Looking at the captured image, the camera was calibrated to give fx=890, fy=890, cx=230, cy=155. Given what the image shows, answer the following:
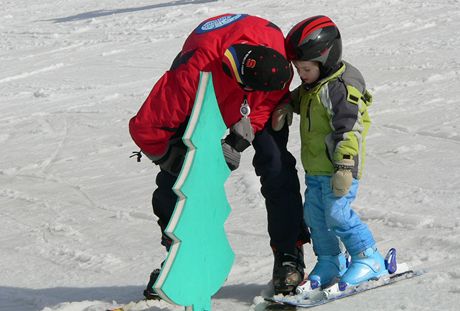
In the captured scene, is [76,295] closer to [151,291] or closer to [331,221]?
[151,291]

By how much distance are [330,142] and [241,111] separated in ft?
1.36

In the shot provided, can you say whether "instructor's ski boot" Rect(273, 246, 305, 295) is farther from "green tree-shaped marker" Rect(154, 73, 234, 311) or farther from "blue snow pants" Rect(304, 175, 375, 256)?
"green tree-shaped marker" Rect(154, 73, 234, 311)

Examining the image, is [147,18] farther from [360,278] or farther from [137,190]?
[360,278]

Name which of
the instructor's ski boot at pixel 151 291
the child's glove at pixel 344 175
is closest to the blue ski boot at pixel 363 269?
the child's glove at pixel 344 175

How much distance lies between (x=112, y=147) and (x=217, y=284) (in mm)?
5076

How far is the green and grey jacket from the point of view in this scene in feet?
12.5

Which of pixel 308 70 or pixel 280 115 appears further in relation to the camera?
pixel 280 115

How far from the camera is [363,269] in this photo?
4020 millimetres

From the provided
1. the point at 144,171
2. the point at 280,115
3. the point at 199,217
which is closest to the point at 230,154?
the point at 280,115

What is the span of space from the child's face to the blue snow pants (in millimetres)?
444

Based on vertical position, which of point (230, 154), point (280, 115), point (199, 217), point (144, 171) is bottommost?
point (144, 171)

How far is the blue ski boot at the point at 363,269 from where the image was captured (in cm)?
400

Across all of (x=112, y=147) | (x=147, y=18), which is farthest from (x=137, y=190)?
(x=147, y=18)

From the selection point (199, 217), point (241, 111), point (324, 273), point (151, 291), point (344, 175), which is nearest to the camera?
point (199, 217)
